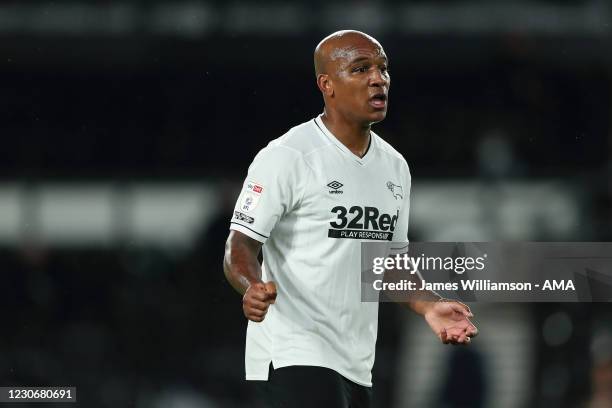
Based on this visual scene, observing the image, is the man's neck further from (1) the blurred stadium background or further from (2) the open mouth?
(1) the blurred stadium background

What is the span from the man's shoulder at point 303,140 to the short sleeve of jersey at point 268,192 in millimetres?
50

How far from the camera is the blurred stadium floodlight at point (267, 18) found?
12.6 metres

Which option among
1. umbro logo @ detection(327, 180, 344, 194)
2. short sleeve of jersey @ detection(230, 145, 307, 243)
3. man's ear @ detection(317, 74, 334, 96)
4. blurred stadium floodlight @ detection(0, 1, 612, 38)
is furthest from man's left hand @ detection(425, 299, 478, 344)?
blurred stadium floodlight @ detection(0, 1, 612, 38)

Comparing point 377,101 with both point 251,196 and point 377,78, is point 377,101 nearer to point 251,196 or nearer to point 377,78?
point 377,78

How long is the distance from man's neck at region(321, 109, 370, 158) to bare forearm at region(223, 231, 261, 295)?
63 centimetres

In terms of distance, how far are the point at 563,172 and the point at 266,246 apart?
314 inches

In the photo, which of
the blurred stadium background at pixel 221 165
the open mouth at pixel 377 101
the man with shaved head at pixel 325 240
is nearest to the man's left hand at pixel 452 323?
the man with shaved head at pixel 325 240

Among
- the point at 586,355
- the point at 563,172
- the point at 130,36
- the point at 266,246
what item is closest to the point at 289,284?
the point at 266,246

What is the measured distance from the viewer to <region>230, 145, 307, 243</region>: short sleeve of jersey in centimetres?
427

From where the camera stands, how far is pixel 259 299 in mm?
3777

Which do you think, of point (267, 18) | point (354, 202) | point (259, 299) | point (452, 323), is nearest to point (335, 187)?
point (354, 202)

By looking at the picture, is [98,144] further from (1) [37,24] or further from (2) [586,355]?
(2) [586,355]

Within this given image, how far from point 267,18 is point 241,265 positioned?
9.04m

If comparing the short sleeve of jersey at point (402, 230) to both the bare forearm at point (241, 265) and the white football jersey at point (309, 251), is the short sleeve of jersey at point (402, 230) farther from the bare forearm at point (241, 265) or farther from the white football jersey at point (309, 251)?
the bare forearm at point (241, 265)
